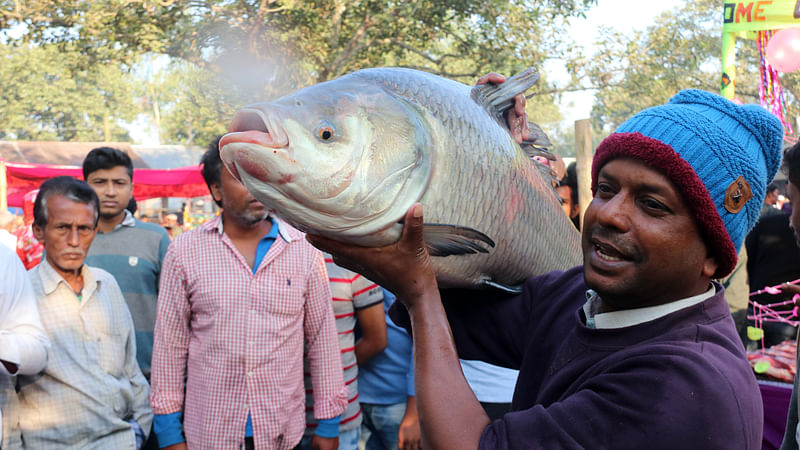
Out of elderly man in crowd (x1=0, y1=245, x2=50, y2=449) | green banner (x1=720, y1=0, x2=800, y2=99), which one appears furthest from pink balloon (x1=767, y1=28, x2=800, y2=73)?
elderly man in crowd (x1=0, y1=245, x2=50, y2=449)

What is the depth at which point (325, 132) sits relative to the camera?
1.06 m

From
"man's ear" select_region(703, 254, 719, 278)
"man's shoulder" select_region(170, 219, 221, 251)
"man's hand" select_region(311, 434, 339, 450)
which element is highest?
"man's ear" select_region(703, 254, 719, 278)

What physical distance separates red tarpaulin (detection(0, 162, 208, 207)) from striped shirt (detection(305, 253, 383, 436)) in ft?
33.3

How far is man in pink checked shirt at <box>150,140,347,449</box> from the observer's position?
A: 2641 millimetres

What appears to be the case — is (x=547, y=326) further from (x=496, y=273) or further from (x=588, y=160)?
(x=588, y=160)

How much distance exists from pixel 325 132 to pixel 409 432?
2369 millimetres

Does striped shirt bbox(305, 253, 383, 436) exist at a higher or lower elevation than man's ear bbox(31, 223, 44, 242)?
lower

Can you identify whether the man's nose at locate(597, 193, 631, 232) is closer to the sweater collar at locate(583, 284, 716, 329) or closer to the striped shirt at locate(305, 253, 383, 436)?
the sweater collar at locate(583, 284, 716, 329)

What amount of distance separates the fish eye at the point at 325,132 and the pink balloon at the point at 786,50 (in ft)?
21.4

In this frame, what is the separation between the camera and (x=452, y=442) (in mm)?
1113

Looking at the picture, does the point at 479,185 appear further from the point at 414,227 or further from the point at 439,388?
the point at 439,388

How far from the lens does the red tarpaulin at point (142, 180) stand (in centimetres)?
1230

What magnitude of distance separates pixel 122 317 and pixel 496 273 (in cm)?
231

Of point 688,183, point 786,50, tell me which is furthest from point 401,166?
point 786,50
